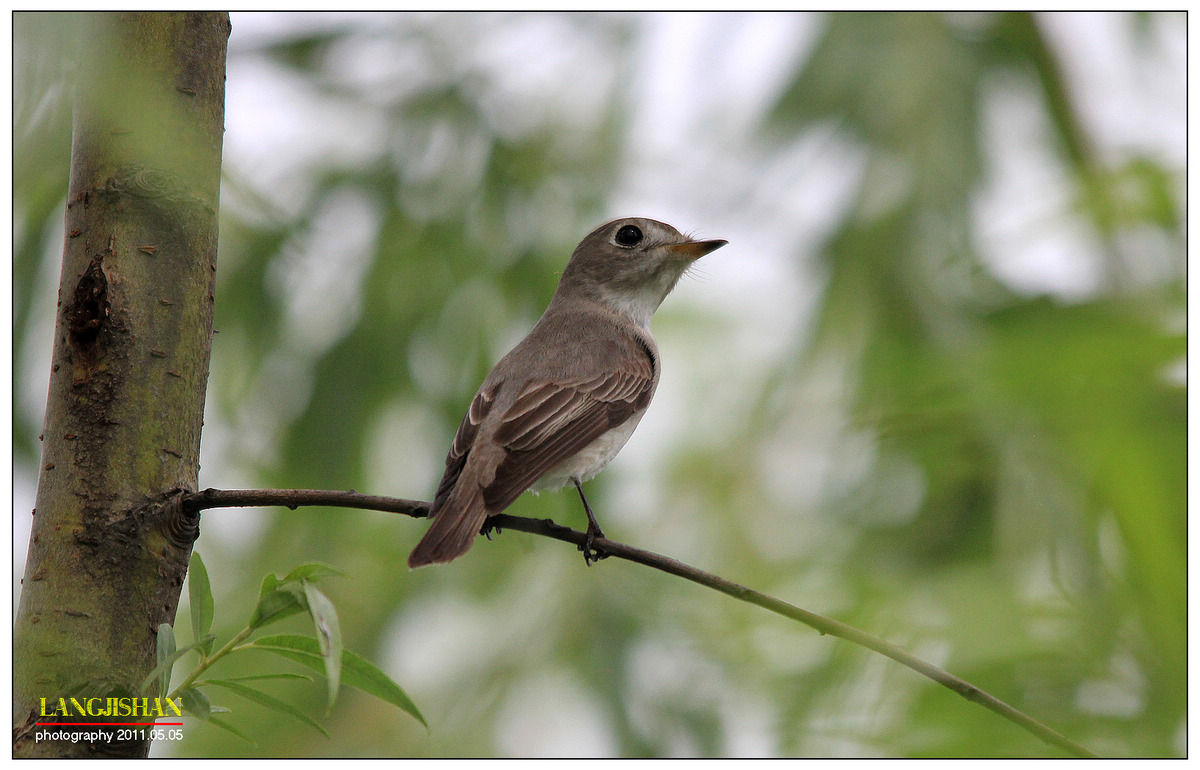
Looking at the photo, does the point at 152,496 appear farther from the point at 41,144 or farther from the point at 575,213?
the point at 575,213

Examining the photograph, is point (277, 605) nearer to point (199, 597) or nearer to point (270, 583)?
point (270, 583)

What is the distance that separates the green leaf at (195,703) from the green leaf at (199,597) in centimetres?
11

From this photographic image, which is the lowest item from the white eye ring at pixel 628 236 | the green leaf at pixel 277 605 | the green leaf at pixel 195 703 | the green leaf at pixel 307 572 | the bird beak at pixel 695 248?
the green leaf at pixel 195 703

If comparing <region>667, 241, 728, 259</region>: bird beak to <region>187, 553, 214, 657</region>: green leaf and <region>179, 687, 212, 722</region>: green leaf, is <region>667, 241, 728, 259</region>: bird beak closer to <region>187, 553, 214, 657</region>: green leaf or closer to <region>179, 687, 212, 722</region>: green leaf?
<region>187, 553, 214, 657</region>: green leaf

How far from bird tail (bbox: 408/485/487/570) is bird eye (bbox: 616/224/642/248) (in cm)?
263

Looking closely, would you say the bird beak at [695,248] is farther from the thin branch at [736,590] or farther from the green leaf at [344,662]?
the green leaf at [344,662]

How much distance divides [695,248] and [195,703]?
3.57 metres

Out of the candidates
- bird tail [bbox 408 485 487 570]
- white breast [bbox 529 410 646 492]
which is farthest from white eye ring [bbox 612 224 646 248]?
bird tail [bbox 408 485 487 570]

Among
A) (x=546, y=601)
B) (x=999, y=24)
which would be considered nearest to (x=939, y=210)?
(x=999, y=24)

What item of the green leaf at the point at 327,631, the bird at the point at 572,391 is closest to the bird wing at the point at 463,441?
the bird at the point at 572,391

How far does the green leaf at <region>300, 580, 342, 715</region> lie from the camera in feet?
5.32

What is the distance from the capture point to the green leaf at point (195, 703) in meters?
1.86

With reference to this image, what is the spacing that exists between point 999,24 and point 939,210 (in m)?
1.12

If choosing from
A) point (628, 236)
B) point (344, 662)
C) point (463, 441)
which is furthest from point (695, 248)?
point (344, 662)
